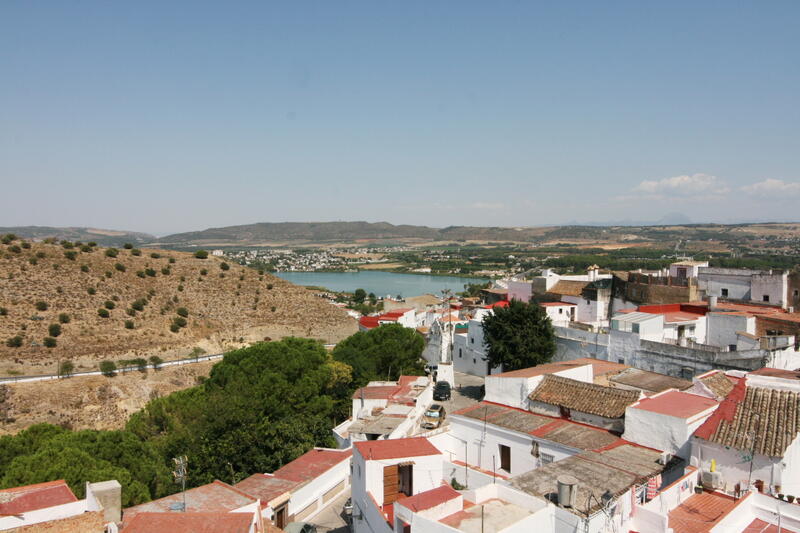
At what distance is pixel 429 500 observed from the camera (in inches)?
307

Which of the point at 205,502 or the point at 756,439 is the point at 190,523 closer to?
the point at 205,502

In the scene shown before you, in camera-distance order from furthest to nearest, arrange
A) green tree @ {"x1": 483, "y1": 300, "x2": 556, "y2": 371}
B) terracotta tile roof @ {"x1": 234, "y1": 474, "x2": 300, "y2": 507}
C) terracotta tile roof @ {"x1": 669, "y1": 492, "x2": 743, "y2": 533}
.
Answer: green tree @ {"x1": 483, "y1": 300, "x2": 556, "y2": 371}, terracotta tile roof @ {"x1": 234, "y1": 474, "x2": 300, "y2": 507}, terracotta tile roof @ {"x1": 669, "y1": 492, "x2": 743, "y2": 533}

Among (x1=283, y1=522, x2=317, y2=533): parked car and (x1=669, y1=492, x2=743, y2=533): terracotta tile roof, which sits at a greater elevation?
(x1=669, y1=492, x2=743, y2=533): terracotta tile roof

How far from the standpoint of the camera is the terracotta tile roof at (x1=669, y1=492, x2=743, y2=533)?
8.17m

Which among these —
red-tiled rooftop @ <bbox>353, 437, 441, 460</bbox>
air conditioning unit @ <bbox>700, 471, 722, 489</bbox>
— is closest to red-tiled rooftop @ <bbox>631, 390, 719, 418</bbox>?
air conditioning unit @ <bbox>700, 471, 722, 489</bbox>

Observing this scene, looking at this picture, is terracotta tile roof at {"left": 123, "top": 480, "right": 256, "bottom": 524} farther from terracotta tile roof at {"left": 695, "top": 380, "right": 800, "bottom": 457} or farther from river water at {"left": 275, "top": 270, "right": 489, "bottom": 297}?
river water at {"left": 275, "top": 270, "right": 489, "bottom": 297}

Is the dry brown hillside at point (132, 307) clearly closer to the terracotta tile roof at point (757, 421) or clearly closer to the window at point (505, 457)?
the window at point (505, 457)

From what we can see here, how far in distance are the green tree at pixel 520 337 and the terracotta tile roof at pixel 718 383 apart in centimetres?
744

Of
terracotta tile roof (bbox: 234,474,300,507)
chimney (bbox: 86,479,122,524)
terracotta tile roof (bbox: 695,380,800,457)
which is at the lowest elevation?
terracotta tile roof (bbox: 234,474,300,507)

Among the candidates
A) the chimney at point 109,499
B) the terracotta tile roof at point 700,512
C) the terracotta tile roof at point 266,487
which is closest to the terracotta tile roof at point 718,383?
the terracotta tile roof at point 700,512

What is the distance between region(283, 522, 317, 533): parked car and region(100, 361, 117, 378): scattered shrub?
69.9 feet

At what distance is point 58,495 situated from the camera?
30.8 ft

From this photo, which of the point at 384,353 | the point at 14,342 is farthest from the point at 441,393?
the point at 14,342

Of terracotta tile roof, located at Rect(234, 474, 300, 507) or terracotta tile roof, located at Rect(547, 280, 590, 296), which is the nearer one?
terracotta tile roof, located at Rect(234, 474, 300, 507)
